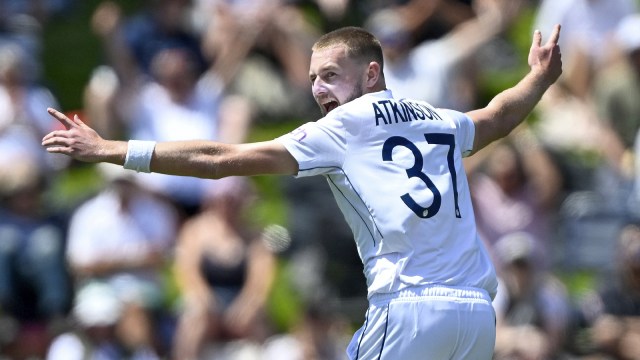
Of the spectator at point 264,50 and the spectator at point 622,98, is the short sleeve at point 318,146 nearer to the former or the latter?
the spectator at point 622,98

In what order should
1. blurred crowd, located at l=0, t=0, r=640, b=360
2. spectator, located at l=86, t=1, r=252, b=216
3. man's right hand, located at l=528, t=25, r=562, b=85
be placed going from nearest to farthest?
man's right hand, located at l=528, t=25, r=562, b=85
blurred crowd, located at l=0, t=0, r=640, b=360
spectator, located at l=86, t=1, r=252, b=216

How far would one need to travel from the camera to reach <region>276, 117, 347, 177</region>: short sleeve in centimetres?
577

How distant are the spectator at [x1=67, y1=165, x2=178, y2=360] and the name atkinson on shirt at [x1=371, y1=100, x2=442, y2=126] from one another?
5776mm

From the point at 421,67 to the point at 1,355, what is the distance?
182 inches

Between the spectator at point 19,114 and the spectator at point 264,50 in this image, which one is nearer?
the spectator at point 19,114

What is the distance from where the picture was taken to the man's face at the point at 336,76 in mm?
5965

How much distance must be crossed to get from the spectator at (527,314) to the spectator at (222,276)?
2078 millimetres

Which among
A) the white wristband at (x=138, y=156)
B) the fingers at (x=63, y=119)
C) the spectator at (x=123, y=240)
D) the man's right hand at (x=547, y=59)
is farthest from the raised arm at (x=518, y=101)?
the spectator at (x=123, y=240)

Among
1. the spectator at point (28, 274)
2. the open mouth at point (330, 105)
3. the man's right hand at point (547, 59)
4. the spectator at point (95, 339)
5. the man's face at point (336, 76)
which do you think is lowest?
the spectator at point (95, 339)

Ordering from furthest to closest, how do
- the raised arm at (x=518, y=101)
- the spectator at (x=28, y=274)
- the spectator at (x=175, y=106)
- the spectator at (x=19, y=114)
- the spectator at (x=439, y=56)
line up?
1. the spectator at (x=19, y=114)
2. the spectator at (x=175, y=106)
3. the spectator at (x=439, y=56)
4. the spectator at (x=28, y=274)
5. the raised arm at (x=518, y=101)

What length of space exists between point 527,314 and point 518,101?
4.37m

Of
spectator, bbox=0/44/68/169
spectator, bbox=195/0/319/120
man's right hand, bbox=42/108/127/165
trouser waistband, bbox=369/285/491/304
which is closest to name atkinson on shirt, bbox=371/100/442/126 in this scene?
trouser waistband, bbox=369/285/491/304

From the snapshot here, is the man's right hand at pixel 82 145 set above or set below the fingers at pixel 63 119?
below

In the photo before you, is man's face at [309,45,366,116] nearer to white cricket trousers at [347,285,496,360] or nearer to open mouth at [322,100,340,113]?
open mouth at [322,100,340,113]
